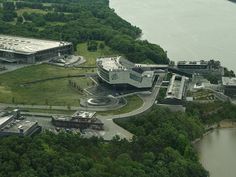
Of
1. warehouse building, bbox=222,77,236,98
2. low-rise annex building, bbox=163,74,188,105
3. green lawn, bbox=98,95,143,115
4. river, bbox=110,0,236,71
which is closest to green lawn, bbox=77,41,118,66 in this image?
river, bbox=110,0,236,71

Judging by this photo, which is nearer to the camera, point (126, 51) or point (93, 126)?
point (93, 126)

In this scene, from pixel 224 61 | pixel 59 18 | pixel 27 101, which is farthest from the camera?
pixel 59 18

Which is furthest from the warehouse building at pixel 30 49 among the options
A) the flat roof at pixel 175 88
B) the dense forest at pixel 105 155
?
the dense forest at pixel 105 155

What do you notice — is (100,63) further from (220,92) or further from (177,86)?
(220,92)

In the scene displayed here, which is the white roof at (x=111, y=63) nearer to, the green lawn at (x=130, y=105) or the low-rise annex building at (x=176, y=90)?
the green lawn at (x=130, y=105)

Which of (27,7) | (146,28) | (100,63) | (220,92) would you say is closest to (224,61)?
(220,92)

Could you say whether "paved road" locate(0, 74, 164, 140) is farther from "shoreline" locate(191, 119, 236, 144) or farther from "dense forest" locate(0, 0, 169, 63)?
"dense forest" locate(0, 0, 169, 63)
